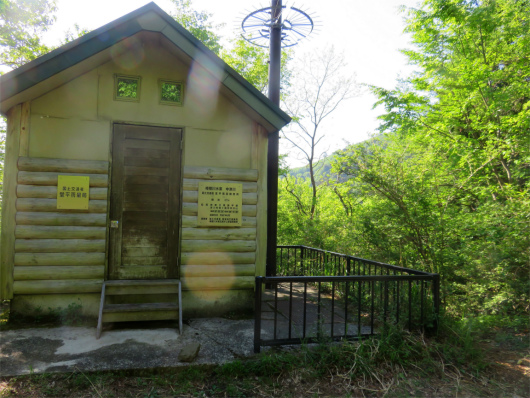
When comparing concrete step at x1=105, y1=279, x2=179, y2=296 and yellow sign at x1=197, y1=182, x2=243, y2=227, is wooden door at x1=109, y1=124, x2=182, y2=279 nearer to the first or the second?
concrete step at x1=105, y1=279, x2=179, y2=296

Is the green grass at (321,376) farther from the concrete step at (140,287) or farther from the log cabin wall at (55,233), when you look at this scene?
the log cabin wall at (55,233)

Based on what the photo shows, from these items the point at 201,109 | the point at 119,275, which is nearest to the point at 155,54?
the point at 201,109

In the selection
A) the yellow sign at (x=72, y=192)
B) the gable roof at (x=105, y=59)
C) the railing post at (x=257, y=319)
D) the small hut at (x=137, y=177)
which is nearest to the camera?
the railing post at (x=257, y=319)

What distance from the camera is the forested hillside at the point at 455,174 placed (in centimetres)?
607

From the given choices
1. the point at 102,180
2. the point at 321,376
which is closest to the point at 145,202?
the point at 102,180

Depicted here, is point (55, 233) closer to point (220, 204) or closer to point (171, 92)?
point (220, 204)

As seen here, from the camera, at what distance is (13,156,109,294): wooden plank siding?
184 inches

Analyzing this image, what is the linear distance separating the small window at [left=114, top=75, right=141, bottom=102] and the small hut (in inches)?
0.8

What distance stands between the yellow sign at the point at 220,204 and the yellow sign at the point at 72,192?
5.57 feet

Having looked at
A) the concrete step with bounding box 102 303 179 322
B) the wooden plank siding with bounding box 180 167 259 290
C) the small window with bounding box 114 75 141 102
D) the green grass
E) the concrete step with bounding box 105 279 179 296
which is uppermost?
the small window with bounding box 114 75 141 102

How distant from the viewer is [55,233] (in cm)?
480

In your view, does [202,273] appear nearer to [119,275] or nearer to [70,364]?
[119,275]

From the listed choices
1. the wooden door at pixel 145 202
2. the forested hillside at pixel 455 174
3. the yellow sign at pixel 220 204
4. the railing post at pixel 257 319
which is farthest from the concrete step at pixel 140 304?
the forested hillside at pixel 455 174

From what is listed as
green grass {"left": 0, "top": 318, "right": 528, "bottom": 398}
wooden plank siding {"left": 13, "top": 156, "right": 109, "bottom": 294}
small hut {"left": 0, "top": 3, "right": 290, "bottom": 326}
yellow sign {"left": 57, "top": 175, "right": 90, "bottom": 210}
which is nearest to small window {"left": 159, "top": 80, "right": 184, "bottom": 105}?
small hut {"left": 0, "top": 3, "right": 290, "bottom": 326}
